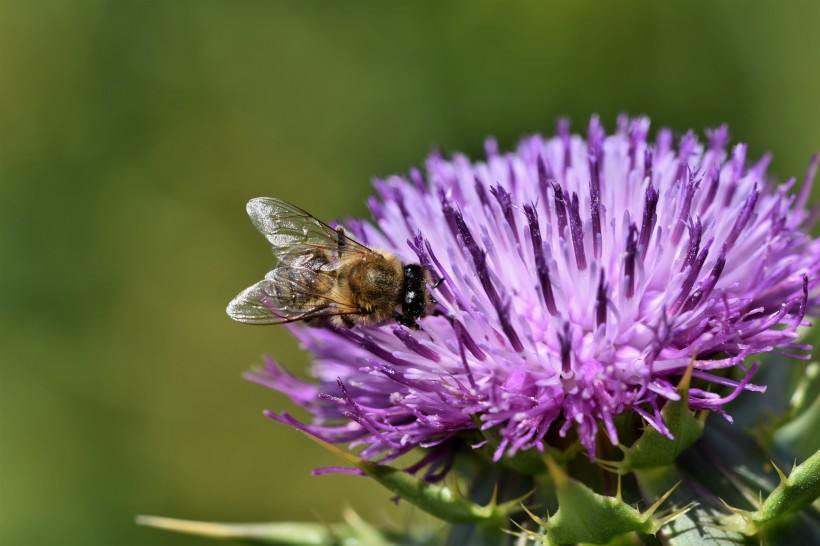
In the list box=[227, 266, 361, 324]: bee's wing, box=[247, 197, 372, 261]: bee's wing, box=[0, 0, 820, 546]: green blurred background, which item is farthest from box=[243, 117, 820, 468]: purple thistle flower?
box=[0, 0, 820, 546]: green blurred background

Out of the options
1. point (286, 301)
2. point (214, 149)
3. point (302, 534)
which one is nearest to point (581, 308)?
point (286, 301)

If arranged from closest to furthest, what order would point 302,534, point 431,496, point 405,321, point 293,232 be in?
point 431,496, point 405,321, point 293,232, point 302,534

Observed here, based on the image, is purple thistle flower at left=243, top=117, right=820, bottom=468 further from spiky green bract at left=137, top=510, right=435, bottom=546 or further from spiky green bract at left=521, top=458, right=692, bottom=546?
spiky green bract at left=137, top=510, right=435, bottom=546

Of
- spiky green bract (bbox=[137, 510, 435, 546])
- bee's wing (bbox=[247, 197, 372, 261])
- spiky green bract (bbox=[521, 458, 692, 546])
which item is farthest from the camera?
spiky green bract (bbox=[137, 510, 435, 546])

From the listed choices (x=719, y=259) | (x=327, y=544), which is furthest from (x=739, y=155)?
(x=327, y=544)

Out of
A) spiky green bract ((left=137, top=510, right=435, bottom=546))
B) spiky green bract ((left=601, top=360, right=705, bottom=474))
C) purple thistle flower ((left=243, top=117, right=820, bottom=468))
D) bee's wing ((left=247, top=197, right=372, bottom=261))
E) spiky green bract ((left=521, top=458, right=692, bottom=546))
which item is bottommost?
spiky green bract ((left=137, top=510, right=435, bottom=546))

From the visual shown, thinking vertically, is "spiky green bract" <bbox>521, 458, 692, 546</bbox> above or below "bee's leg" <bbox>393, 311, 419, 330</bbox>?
below

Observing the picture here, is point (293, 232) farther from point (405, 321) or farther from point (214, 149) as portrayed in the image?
point (214, 149)

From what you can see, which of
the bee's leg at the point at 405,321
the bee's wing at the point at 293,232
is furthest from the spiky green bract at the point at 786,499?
the bee's wing at the point at 293,232
